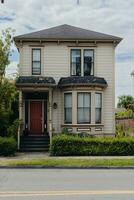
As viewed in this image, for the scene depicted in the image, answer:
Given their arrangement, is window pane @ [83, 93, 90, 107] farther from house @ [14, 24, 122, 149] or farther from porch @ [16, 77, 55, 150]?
porch @ [16, 77, 55, 150]

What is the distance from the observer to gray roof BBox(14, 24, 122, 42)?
32875 mm

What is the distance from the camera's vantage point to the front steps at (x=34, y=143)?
1212 inches

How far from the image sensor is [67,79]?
32.5 m

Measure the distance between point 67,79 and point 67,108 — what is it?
1.95 metres

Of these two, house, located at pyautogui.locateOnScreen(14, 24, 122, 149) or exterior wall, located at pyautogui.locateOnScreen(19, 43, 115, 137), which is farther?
exterior wall, located at pyautogui.locateOnScreen(19, 43, 115, 137)

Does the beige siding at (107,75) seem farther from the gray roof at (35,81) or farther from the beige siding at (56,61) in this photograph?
the gray roof at (35,81)

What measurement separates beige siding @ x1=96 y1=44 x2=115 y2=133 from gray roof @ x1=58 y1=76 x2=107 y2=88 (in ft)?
2.32

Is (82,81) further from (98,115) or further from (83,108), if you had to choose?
(98,115)

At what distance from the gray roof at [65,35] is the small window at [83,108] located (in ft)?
13.0

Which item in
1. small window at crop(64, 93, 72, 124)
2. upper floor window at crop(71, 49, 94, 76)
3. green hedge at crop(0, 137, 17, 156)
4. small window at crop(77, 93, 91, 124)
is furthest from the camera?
upper floor window at crop(71, 49, 94, 76)
